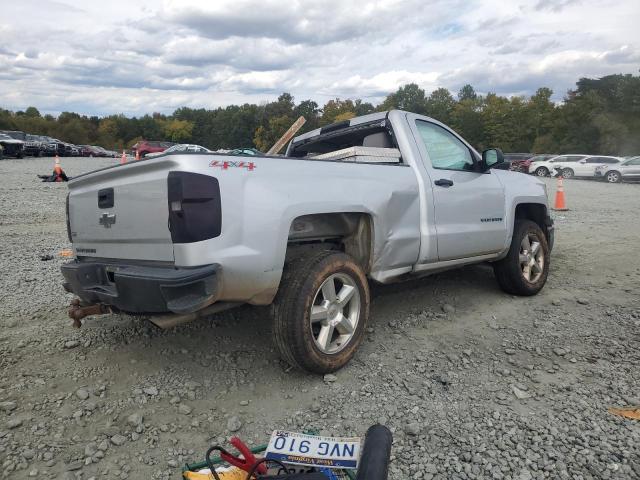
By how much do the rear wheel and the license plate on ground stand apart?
26963 mm

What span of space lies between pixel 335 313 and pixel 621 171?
26.1 meters

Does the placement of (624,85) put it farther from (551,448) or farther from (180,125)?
(180,125)

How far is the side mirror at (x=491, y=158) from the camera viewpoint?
4328 millimetres

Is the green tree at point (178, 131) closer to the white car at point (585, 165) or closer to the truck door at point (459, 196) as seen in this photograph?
the white car at point (585, 165)

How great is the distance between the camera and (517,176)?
202 inches

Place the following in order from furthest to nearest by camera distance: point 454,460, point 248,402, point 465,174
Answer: point 465,174 < point 248,402 < point 454,460

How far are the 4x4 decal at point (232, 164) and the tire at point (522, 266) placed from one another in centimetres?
→ 305

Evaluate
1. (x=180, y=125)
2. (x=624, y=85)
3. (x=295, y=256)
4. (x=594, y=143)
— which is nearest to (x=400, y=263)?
(x=295, y=256)

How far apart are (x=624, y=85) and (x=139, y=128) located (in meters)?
77.8

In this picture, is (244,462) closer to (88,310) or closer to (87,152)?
(88,310)

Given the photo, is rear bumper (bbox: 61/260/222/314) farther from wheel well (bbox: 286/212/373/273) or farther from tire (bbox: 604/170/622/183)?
tire (bbox: 604/170/622/183)

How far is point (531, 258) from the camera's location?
4941 mm

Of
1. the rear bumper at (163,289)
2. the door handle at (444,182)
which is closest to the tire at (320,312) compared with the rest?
the rear bumper at (163,289)

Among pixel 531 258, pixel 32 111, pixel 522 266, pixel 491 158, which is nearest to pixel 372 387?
pixel 491 158
